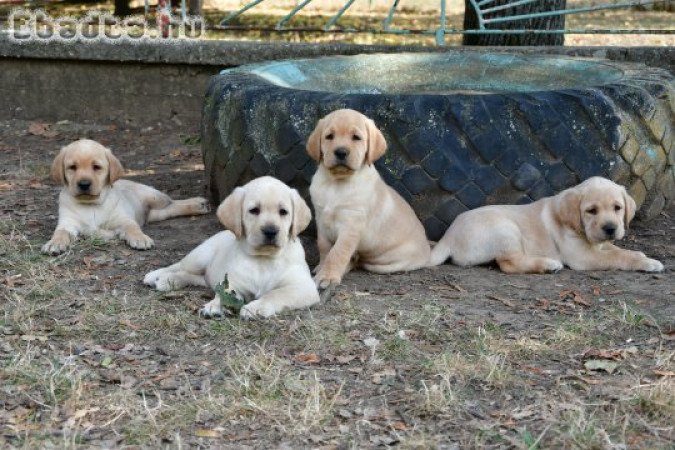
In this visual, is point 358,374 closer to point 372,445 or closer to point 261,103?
point 372,445

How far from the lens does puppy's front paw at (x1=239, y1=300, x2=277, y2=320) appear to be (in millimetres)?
4824

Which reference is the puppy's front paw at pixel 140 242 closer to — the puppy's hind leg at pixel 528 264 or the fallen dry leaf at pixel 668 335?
the puppy's hind leg at pixel 528 264

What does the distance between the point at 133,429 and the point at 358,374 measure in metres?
0.97

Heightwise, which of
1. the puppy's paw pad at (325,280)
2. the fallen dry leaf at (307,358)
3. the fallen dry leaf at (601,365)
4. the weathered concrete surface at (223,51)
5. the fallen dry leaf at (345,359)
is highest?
the weathered concrete surface at (223,51)

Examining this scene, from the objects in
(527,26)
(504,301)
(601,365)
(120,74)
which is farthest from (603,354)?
(120,74)

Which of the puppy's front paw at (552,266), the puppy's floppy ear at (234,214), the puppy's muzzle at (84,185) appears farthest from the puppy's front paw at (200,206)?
the puppy's front paw at (552,266)

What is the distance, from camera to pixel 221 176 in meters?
6.55

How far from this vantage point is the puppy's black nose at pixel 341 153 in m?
5.50

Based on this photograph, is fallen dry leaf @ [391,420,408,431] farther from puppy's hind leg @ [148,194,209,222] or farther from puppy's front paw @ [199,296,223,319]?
puppy's hind leg @ [148,194,209,222]

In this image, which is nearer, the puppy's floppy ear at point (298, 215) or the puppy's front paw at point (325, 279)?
the puppy's floppy ear at point (298, 215)

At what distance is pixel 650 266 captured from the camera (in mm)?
5664

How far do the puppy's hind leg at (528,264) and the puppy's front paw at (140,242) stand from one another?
206 centimetres

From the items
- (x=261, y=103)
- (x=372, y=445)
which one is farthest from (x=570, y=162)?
(x=372, y=445)

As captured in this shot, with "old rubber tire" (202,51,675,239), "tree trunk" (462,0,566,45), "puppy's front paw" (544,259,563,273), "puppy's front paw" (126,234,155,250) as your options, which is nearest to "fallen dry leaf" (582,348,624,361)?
"puppy's front paw" (544,259,563,273)
